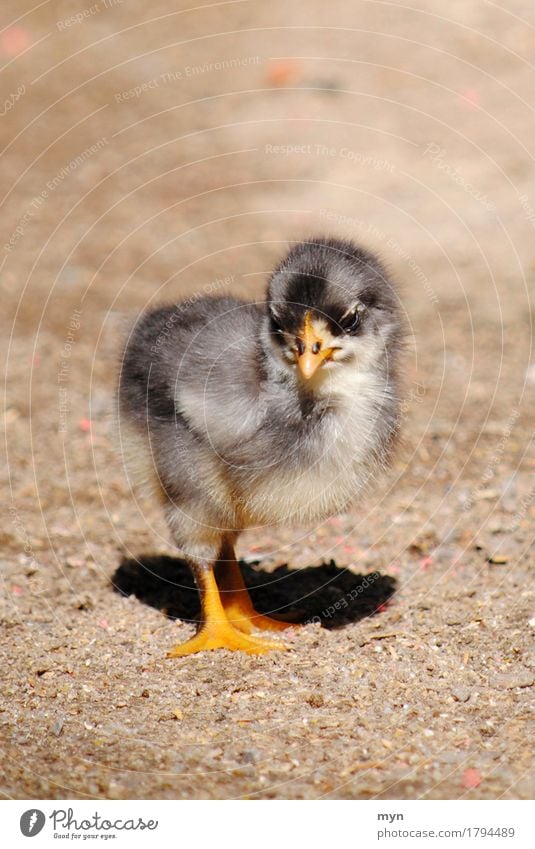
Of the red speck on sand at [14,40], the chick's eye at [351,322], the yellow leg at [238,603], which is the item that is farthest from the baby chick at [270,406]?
the red speck on sand at [14,40]

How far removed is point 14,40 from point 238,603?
32.8ft

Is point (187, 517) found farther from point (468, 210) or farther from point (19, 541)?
point (468, 210)

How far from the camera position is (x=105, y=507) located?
6453 millimetres

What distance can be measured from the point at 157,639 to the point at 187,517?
0.63 m

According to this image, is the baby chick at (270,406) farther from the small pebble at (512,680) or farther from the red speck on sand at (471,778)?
the red speck on sand at (471,778)

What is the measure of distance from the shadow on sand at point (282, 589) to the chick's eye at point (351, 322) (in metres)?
1.52

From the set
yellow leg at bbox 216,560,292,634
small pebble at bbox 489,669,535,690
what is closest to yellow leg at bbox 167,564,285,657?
yellow leg at bbox 216,560,292,634

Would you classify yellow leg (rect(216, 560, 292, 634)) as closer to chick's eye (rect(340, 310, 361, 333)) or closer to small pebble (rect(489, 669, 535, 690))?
small pebble (rect(489, 669, 535, 690))

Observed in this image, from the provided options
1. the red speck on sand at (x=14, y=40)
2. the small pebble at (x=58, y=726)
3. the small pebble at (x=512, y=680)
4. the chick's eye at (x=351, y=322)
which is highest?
the red speck on sand at (x=14, y=40)

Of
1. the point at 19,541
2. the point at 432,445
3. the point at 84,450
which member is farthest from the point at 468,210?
the point at 19,541

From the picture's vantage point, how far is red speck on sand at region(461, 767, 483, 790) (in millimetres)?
3744

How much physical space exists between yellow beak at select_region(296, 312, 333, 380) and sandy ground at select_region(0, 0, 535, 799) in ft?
4.51

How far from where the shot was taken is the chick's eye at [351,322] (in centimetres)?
436
